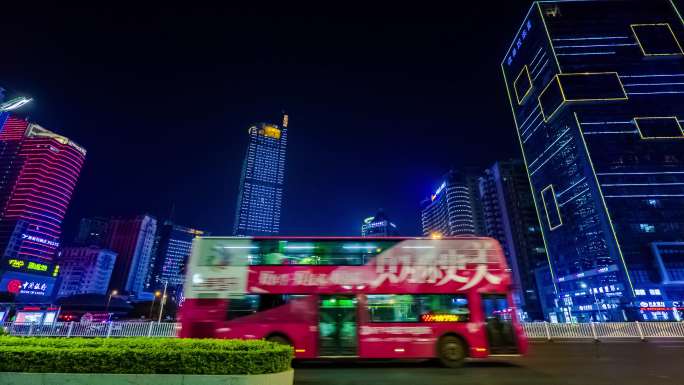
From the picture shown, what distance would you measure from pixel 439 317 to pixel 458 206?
133156 mm

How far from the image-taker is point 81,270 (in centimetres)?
12756

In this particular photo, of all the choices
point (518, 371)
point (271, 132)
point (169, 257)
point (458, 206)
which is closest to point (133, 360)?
point (518, 371)

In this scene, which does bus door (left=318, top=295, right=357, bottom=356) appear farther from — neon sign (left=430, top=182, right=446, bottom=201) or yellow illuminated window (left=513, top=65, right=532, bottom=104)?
neon sign (left=430, top=182, right=446, bottom=201)

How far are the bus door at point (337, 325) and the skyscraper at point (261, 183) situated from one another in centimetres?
14535

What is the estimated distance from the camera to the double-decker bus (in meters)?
10.8

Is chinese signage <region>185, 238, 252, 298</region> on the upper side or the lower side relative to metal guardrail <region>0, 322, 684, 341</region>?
upper

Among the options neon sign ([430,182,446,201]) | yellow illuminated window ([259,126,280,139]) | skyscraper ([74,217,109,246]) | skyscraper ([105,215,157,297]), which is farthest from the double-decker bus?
skyscraper ([74,217,109,246])

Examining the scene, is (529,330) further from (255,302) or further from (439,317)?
(255,302)

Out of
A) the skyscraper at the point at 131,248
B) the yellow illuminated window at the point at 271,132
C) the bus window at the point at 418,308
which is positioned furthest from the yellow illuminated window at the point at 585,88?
the skyscraper at the point at 131,248

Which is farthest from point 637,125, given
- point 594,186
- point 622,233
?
point 622,233

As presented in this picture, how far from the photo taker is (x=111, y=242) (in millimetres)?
158500

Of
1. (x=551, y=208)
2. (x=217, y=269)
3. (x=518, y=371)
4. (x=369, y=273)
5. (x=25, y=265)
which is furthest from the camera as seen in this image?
(x=25, y=265)

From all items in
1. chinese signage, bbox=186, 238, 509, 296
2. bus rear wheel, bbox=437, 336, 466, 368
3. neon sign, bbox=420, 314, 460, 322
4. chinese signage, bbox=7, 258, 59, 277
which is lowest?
bus rear wheel, bbox=437, 336, 466, 368

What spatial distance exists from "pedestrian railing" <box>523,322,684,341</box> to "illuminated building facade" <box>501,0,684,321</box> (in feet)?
172
